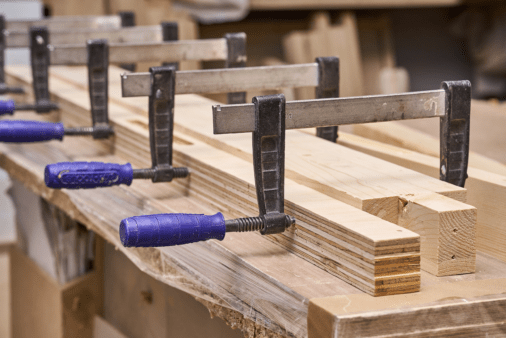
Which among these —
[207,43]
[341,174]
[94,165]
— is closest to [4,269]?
[207,43]

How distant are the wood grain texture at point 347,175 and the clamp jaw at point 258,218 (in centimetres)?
11

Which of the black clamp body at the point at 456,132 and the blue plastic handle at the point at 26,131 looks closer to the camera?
the black clamp body at the point at 456,132

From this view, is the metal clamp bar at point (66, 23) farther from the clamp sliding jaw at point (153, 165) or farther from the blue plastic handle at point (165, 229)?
the blue plastic handle at point (165, 229)

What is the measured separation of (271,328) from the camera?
85cm

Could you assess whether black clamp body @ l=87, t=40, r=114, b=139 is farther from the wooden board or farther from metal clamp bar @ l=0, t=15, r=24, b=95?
the wooden board

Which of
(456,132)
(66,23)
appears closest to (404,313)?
(456,132)

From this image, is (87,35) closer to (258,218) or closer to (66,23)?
(66,23)

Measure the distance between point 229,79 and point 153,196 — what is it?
0.91 ft

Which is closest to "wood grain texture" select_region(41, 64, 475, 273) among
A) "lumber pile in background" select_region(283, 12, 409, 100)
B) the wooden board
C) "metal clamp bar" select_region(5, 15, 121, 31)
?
"metal clamp bar" select_region(5, 15, 121, 31)

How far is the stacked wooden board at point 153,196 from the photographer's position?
91cm

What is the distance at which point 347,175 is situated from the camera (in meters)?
1.02

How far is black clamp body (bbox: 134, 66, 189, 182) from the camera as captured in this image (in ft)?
3.73

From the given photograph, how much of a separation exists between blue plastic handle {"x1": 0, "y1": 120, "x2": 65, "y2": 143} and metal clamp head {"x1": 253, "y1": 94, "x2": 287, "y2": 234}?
57 cm

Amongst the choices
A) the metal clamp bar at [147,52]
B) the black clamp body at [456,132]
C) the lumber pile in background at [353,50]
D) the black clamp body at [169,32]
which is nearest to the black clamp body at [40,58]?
the metal clamp bar at [147,52]
